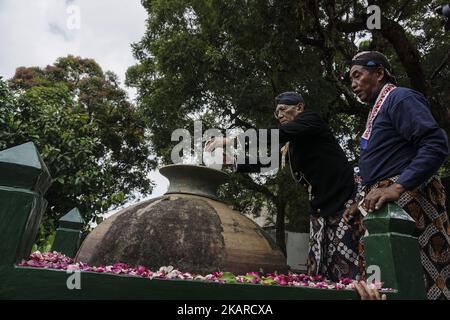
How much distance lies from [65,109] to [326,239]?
8986mm

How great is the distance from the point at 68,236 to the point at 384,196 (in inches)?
131

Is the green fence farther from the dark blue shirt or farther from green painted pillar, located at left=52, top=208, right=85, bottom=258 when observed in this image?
green painted pillar, located at left=52, top=208, right=85, bottom=258

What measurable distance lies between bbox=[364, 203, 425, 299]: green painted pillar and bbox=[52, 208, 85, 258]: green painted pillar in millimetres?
3215

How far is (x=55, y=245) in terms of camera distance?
4305mm

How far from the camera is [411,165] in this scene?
2.33 meters

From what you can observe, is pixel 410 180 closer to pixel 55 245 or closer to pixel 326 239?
pixel 326 239

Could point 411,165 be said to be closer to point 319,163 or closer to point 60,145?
point 319,163

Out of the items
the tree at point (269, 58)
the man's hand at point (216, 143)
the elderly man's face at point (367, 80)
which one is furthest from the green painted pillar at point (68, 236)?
the tree at point (269, 58)

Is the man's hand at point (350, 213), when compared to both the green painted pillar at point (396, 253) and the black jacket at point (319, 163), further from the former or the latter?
the green painted pillar at point (396, 253)

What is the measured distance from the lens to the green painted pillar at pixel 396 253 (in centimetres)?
203

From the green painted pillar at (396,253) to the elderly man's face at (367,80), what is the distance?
104 cm

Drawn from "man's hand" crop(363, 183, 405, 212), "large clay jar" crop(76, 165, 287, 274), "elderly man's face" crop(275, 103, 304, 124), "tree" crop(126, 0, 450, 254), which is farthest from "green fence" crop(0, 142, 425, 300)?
"tree" crop(126, 0, 450, 254)

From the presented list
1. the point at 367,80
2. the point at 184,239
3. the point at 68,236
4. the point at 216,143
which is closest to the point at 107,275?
the point at 184,239
